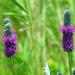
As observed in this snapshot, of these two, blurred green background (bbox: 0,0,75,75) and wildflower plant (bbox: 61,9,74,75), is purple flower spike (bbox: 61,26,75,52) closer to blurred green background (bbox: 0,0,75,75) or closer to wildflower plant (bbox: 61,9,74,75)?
wildflower plant (bbox: 61,9,74,75)

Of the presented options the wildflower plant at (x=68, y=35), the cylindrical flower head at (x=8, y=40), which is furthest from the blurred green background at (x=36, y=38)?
the wildflower plant at (x=68, y=35)

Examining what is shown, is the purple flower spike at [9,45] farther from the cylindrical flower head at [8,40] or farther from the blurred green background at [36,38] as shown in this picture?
the blurred green background at [36,38]

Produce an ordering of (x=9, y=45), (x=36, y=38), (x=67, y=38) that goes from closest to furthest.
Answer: (x=9, y=45) → (x=67, y=38) → (x=36, y=38)

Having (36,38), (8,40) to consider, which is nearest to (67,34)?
(8,40)

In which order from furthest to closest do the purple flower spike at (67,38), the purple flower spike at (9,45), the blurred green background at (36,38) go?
the blurred green background at (36,38) < the purple flower spike at (67,38) < the purple flower spike at (9,45)

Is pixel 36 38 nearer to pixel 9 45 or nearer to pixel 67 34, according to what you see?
pixel 67 34

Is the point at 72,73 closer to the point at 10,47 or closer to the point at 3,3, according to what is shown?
the point at 10,47
